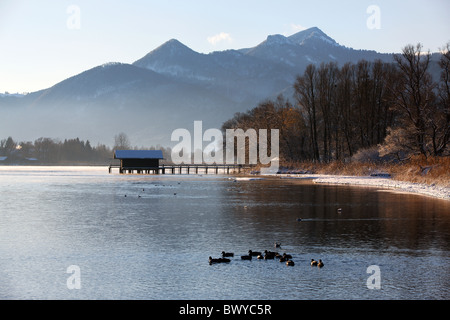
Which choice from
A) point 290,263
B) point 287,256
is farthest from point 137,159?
point 290,263

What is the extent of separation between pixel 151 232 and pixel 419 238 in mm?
9737

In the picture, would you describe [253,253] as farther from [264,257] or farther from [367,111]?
[367,111]

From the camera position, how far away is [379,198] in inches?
1369

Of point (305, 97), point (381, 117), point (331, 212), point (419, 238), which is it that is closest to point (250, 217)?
point (331, 212)

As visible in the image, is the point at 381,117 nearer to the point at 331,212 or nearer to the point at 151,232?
the point at 331,212

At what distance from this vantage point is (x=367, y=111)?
82125 millimetres

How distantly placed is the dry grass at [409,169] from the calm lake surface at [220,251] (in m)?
14.3

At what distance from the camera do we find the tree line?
2255 inches

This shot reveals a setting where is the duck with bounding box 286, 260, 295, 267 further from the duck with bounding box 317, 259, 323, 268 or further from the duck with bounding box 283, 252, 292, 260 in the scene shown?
the duck with bounding box 317, 259, 323, 268

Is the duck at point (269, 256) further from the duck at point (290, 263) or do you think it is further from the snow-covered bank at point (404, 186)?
the snow-covered bank at point (404, 186)

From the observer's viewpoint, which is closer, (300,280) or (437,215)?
(300,280)

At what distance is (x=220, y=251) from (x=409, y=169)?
38.1 m

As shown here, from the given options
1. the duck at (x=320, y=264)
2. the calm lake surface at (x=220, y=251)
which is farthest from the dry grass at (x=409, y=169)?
the duck at (x=320, y=264)

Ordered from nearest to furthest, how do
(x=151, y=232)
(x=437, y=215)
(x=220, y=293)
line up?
(x=220, y=293)
(x=151, y=232)
(x=437, y=215)
